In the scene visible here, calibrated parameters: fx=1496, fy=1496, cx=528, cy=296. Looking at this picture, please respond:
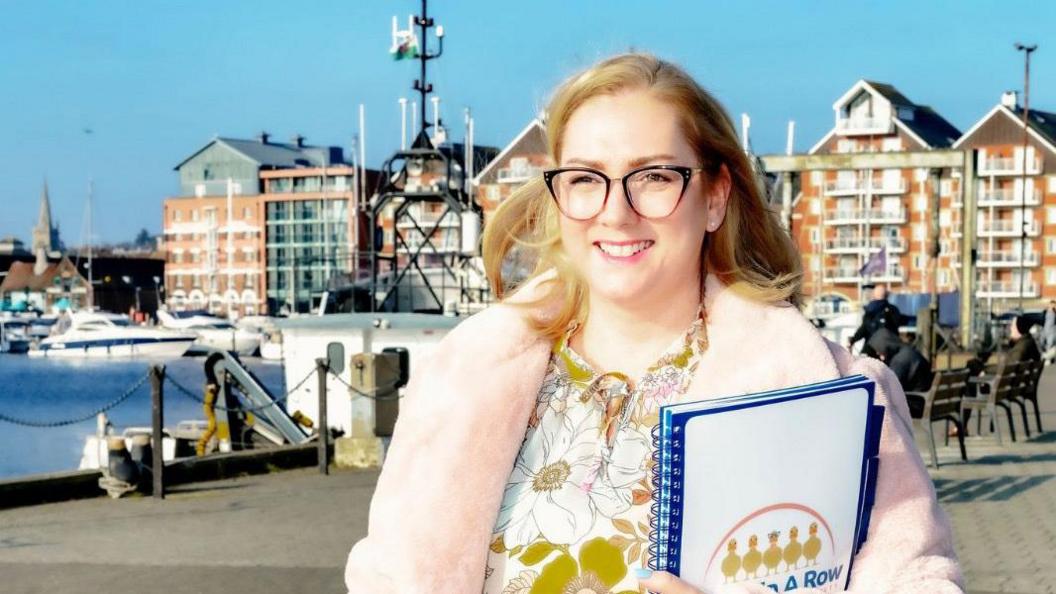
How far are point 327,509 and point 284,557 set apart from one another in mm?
2047

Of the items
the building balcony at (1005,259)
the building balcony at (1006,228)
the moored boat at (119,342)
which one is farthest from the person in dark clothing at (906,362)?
the building balcony at (1006,228)

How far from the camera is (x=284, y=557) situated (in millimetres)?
8859

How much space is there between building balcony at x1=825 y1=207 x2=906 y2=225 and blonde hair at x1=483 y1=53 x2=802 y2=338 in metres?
103

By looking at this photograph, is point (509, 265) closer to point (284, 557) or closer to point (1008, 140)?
point (284, 557)

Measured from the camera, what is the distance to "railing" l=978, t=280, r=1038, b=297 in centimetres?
10031

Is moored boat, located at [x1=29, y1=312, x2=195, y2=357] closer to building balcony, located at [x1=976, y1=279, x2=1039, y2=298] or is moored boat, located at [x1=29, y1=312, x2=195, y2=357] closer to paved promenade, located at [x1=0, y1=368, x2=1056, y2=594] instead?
building balcony, located at [x1=976, y1=279, x2=1039, y2=298]

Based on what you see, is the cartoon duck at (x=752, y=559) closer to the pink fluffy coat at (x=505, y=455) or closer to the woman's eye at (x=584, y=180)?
the pink fluffy coat at (x=505, y=455)

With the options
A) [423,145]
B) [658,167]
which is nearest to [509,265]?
[658,167]

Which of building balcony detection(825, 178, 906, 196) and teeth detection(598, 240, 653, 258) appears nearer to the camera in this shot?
teeth detection(598, 240, 653, 258)

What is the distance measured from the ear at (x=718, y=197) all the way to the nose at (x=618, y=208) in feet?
0.54

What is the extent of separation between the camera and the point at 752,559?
1.94 m

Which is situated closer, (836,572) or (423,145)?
(836,572)

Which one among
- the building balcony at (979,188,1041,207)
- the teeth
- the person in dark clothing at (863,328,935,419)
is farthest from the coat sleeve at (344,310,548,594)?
the building balcony at (979,188,1041,207)

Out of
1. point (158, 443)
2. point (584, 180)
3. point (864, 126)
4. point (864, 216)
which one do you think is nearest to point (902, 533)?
point (584, 180)
